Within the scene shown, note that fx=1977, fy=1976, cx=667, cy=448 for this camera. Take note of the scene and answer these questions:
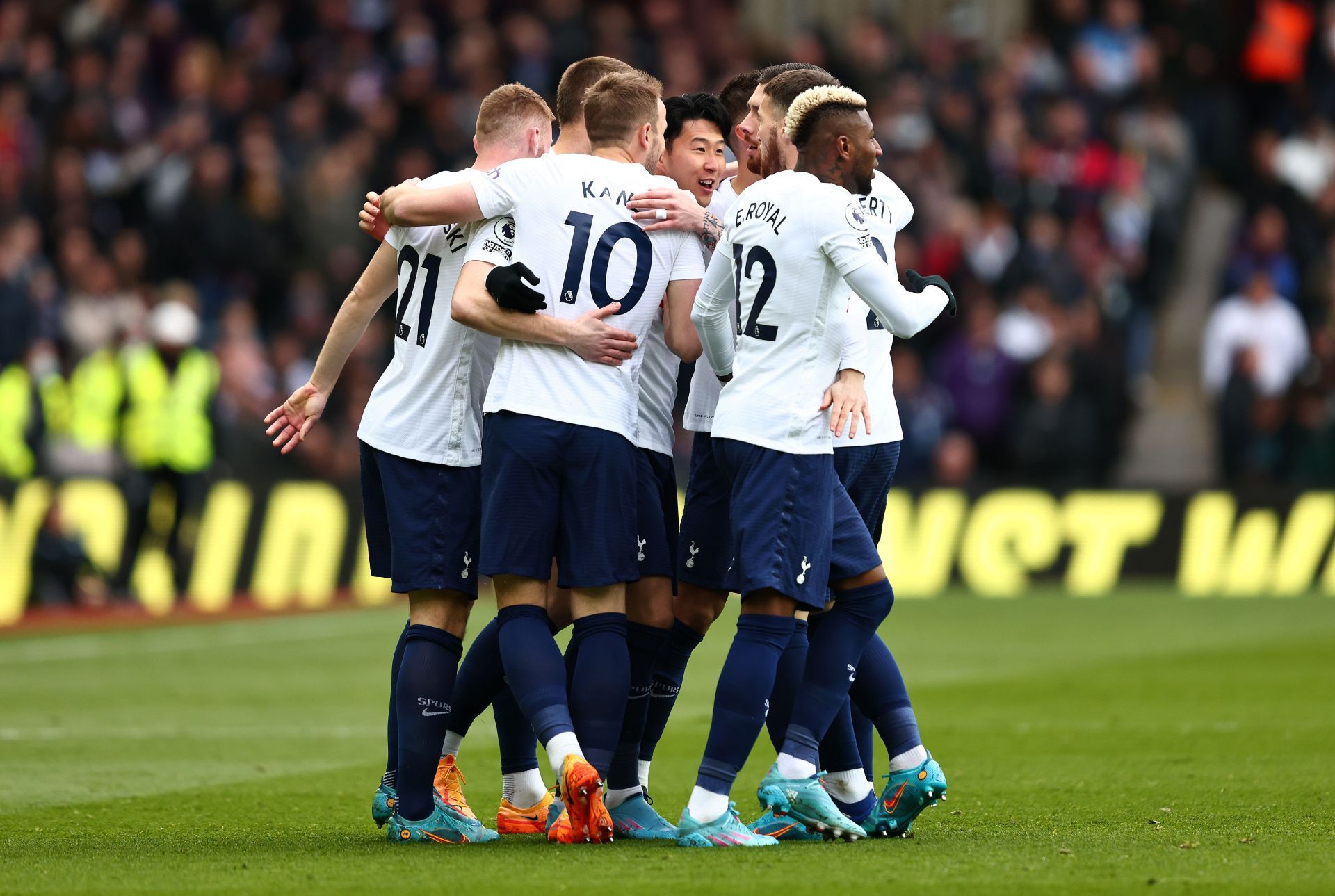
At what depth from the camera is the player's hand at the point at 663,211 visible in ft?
19.9

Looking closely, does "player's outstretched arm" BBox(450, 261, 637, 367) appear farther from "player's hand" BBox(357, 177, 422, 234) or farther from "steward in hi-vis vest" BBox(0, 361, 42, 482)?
"steward in hi-vis vest" BBox(0, 361, 42, 482)

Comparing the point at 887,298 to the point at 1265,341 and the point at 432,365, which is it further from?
the point at 1265,341

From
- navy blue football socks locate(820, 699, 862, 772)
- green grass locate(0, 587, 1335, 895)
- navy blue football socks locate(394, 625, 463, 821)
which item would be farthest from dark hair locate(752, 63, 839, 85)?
green grass locate(0, 587, 1335, 895)

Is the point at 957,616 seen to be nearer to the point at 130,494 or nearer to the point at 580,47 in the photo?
the point at 130,494

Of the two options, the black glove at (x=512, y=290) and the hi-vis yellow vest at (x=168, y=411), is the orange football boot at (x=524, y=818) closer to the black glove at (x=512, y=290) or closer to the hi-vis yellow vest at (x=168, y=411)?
the black glove at (x=512, y=290)

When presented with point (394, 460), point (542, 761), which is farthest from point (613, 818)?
point (542, 761)

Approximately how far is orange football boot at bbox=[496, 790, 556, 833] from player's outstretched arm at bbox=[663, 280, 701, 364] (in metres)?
1.51

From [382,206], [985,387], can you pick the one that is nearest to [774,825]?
[382,206]

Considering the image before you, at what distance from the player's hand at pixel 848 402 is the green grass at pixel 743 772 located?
1232mm

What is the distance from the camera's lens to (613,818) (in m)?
6.21

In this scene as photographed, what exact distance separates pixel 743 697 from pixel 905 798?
66 cm

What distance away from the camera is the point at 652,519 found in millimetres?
6184

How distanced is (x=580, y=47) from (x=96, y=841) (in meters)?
16.3

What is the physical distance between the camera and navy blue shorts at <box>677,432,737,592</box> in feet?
20.1
